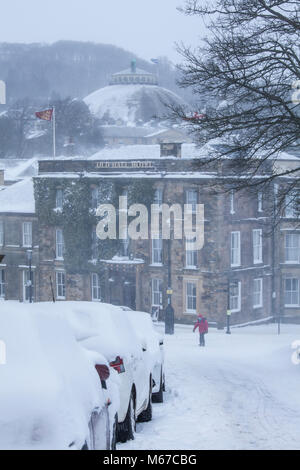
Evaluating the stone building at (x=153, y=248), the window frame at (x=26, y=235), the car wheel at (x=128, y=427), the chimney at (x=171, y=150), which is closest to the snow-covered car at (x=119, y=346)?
the car wheel at (x=128, y=427)

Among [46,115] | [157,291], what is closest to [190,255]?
[157,291]

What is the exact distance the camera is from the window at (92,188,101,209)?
2090 inches

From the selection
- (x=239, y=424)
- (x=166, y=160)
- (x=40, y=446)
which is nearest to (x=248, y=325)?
(x=166, y=160)

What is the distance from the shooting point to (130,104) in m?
190

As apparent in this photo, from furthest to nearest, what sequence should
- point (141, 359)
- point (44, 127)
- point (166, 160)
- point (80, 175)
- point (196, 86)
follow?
A: point (44, 127) → point (80, 175) → point (166, 160) → point (196, 86) → point (141, 359)

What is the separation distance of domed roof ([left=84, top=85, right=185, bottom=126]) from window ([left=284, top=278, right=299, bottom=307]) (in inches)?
5079

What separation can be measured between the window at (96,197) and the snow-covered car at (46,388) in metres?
44.9

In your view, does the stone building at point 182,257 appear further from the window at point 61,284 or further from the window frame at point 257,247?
the window at point 61,284

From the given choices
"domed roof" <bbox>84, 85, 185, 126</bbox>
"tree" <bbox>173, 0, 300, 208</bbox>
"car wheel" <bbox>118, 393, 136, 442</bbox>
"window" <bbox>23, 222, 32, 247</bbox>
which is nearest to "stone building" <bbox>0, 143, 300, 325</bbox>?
"window" <bbox>23, 222, 32, 247</bbox>

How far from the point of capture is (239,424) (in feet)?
39.7

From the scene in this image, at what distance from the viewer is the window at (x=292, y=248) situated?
5322 cm

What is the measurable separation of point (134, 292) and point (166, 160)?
8.39 m

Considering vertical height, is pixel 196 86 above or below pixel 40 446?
above

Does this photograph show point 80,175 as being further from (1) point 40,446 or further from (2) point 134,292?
(1) point 40,446
